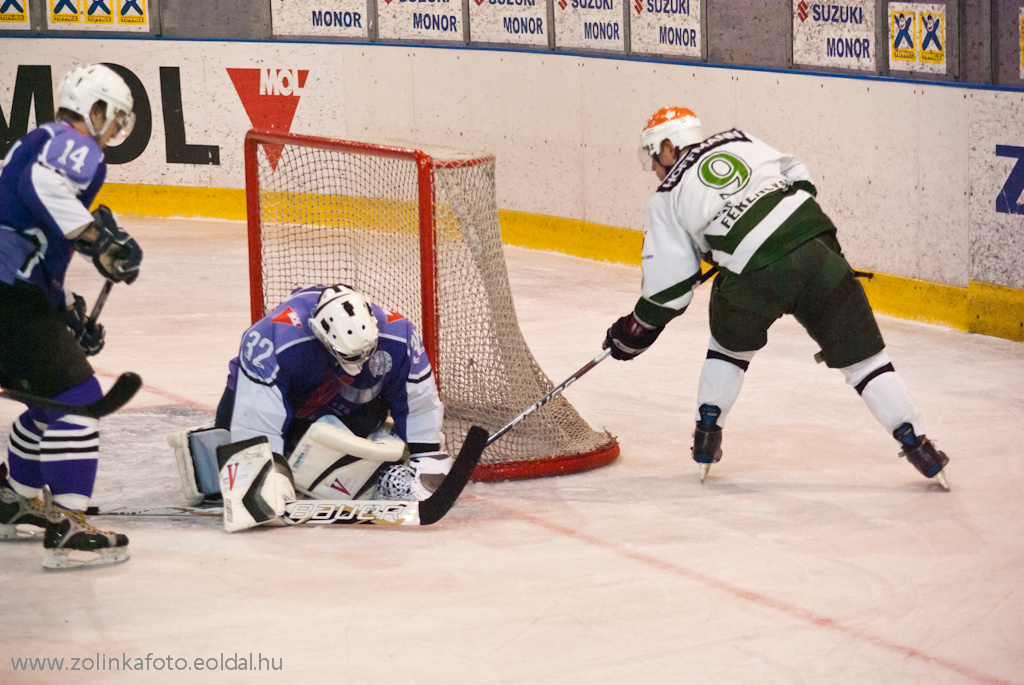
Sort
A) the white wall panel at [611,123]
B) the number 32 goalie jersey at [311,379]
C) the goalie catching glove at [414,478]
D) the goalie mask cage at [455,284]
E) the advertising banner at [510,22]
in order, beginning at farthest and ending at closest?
the advertising banner at [510,22] < the white wall panel at [611,123] < the goalie mask cage at [455,284] < the goalie catching glove at [414,478] < the number 32 goalie jersey at [311,379]

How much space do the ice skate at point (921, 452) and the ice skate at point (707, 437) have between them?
1.69ft

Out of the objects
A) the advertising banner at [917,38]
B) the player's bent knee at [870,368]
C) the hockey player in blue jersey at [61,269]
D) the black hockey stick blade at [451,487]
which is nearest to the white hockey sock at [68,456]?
the hockey player in blue jersey at [61,269]

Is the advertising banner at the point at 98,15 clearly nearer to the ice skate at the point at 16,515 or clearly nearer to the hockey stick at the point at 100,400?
the ice skate at the point at 16,515

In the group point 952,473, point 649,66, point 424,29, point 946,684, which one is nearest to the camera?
point 946,684

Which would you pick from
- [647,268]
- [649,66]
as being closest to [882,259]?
[649,66]

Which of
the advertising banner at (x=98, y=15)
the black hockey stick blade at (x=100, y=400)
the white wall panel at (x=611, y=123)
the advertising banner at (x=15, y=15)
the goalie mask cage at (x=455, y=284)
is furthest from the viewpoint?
the advertising banner at (x=15, y=15)

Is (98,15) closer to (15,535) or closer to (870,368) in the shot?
(15,535)

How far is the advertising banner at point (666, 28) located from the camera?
7.77 meters

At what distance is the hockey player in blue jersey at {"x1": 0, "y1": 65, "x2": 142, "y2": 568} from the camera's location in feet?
11.8

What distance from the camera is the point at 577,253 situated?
862 centimetres

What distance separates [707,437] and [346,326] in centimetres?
118

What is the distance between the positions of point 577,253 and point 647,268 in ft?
14.5

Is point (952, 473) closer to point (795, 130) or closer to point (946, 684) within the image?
point (946, 684)

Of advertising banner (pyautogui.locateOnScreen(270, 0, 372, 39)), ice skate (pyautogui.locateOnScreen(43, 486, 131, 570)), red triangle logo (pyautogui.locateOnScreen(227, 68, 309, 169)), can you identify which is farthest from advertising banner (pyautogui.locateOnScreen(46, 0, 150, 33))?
ice skate (pyautogui.locateOnScreen(43, 486, 131, 570))
